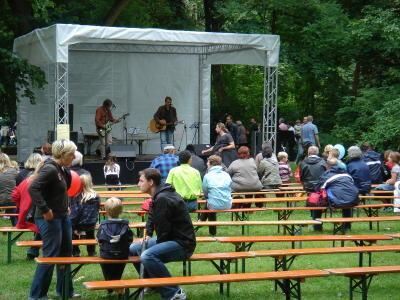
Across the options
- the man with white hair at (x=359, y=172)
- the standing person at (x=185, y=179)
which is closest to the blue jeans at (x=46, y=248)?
the standing person at (x=185, y=179)

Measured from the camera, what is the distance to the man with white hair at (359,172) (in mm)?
13648

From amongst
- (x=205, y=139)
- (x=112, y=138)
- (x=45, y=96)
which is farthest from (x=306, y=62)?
(x=45, y=96)

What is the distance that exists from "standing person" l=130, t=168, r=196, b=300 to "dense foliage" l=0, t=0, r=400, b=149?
38.0 ft

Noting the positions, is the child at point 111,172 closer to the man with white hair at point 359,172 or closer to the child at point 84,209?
the man with white hair at point 359,172

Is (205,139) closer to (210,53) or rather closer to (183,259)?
(210,53)

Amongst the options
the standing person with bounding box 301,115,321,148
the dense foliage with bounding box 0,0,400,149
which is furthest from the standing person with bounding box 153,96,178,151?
the standing person with bounding box 301,115,321,148

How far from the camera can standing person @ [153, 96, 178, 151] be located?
22047 mm

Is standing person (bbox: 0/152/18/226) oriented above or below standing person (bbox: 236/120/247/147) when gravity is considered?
below

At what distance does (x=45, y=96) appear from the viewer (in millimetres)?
22188

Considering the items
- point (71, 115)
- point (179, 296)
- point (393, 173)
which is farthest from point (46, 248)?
point (71, 115)

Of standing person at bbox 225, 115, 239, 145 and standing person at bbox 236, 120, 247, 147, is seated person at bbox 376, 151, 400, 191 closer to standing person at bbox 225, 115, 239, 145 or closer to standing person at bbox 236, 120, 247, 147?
standing person at bbox 236, 120, 247, 147

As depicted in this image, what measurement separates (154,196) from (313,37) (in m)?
17.2

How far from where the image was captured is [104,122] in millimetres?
21047

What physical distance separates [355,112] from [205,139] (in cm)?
466
